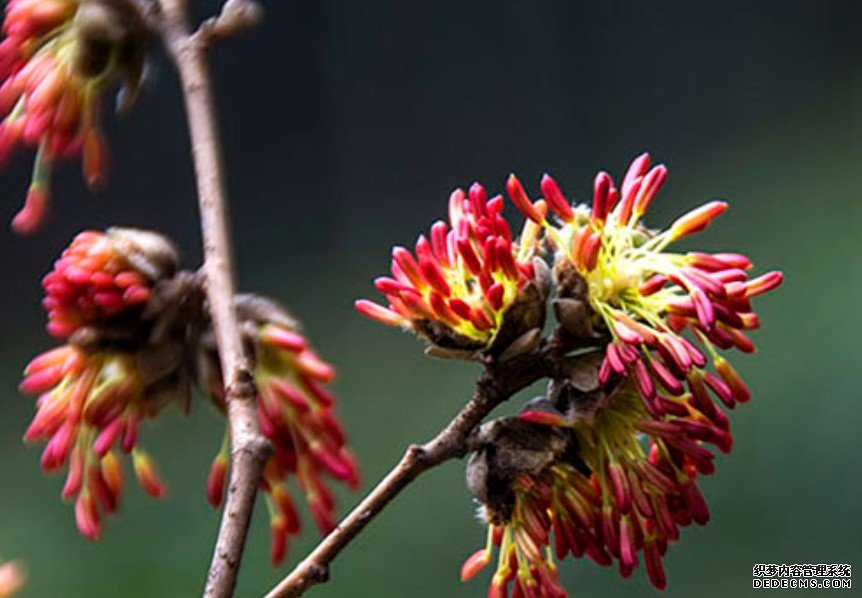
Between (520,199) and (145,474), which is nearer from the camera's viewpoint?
(520,199)

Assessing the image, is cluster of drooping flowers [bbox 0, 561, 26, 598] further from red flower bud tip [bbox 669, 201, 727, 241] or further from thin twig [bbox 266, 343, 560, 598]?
red flower bud tip [bbox 669, 201, 727, 241]

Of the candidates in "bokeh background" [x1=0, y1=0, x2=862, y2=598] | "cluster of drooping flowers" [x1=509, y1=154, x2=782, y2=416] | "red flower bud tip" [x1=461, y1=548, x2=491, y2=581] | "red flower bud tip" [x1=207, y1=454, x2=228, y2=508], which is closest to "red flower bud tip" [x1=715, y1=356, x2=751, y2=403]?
"cluster of drooping flowers" [x1=509, y1=154, x2=782, y2=416]

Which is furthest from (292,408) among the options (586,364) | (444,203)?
(444,203)

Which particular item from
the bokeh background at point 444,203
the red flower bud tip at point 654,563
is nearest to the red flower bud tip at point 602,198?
the red flower bud tip at point 654,563

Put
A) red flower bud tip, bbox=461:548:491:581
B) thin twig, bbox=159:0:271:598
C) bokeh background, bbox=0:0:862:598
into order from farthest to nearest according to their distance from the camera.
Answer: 1. bokeh background, bbox=0:0:862:598
2. red flower bud tip, bbox=461:548:491:581
3. thin twig, bbox=159:0:271:598

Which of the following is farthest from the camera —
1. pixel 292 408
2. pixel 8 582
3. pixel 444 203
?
pixel 444 203

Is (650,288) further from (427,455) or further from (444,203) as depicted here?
(444,203)

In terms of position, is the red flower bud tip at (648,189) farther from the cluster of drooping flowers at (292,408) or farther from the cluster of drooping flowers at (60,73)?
the cluster of drooping flowers at (60,73)

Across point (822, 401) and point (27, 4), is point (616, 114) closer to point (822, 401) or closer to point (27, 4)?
point (822, 401)
